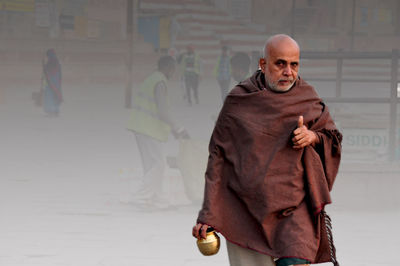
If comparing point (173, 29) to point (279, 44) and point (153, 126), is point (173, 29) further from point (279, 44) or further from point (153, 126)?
point (279, 44)

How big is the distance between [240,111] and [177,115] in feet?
58.3

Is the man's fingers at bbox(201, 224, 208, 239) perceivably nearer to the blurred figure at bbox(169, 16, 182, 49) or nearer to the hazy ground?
the hazy ground

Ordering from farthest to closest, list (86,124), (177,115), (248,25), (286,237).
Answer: (248,25) → (177,115) → (86,124) → (286,237)

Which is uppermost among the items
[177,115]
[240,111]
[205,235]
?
[240,111]

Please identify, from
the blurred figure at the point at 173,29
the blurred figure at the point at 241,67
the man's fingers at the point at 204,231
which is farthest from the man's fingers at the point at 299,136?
the blurred figure at the point at 173,29

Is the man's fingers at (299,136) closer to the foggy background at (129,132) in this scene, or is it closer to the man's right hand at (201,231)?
the man's right hand at (201,231)

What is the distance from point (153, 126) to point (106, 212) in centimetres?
95

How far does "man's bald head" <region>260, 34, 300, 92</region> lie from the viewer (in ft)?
11.7

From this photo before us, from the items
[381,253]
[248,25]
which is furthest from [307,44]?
[381,253]

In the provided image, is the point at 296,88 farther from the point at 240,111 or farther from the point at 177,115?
the point at 177,115

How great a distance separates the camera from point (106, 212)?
9406 millimetres

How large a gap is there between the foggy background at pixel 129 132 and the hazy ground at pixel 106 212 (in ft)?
0.05

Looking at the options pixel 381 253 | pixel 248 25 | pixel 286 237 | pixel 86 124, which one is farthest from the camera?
pixel 248 25

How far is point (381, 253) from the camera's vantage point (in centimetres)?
761
